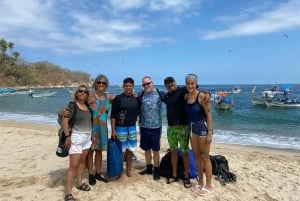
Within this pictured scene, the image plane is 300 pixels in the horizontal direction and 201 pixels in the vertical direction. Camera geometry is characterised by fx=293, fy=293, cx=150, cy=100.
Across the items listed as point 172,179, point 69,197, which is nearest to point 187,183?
point 172,179

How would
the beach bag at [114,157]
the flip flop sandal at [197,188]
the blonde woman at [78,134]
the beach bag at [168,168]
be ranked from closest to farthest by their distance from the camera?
the blonde woman at [78,134] → the flip flop sandal at [197,188] → the beach bag at [114,157] → the beach bag at [168,168]

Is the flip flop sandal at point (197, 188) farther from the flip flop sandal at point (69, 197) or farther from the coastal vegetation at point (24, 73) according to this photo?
the coastal vegetation at point (24, 73)

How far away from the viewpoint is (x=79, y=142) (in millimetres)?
4340

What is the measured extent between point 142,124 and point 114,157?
0.76 metres

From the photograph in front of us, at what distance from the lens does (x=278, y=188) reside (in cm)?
535

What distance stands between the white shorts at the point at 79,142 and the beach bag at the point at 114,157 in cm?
75

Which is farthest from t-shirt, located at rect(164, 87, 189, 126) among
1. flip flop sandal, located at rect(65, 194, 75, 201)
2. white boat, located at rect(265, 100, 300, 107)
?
white boat, located at rect(265, 100, 300, 107)

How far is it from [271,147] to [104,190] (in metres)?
Answer: 8.01

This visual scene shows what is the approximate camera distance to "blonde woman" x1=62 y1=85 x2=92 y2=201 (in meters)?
4.27

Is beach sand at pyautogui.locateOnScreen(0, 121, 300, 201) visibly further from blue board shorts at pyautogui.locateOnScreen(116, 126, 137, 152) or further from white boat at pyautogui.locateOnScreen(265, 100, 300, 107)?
white boat at pyautogui.locateOnScreen(265, 100, 300, 107)

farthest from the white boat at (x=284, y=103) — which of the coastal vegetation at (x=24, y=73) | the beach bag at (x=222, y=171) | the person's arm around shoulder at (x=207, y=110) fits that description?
the coastal vegetation at (x=24, y=73)

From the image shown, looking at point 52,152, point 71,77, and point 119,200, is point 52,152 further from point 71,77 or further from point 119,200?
point 71,77

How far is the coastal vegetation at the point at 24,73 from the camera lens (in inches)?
3595

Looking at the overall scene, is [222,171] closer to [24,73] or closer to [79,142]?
[79,142]
